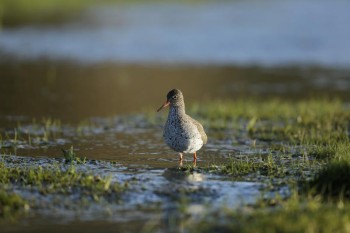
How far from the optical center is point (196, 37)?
35562 mm

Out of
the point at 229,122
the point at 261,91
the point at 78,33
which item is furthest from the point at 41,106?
the point at 78,33

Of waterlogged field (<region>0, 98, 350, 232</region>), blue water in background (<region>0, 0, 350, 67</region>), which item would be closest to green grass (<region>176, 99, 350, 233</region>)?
waterlogged field (<region>0, 98, 350, 232</region>)

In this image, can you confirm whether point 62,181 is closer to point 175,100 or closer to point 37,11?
point 175,100

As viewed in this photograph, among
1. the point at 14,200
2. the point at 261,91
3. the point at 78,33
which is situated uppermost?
the point at 78,33

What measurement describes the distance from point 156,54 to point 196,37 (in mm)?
5114

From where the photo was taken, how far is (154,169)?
11602mm

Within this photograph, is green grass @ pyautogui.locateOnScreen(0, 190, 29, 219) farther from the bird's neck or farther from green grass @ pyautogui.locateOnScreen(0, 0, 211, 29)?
green grass @ pyautogui.locateOnScreen(0, 0, 211, 29)

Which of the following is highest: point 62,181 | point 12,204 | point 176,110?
point 176,110

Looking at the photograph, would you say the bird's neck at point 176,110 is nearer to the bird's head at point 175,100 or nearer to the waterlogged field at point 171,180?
the bird's head at point 175,100

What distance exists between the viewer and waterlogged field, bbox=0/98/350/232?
28.2 feet

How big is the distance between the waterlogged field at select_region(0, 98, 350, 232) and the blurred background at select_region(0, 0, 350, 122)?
394cm

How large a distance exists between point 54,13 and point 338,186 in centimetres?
3548

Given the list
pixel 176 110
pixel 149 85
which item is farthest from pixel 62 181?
pixel 149 85

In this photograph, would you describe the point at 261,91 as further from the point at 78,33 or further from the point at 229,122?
the point at 78,33
